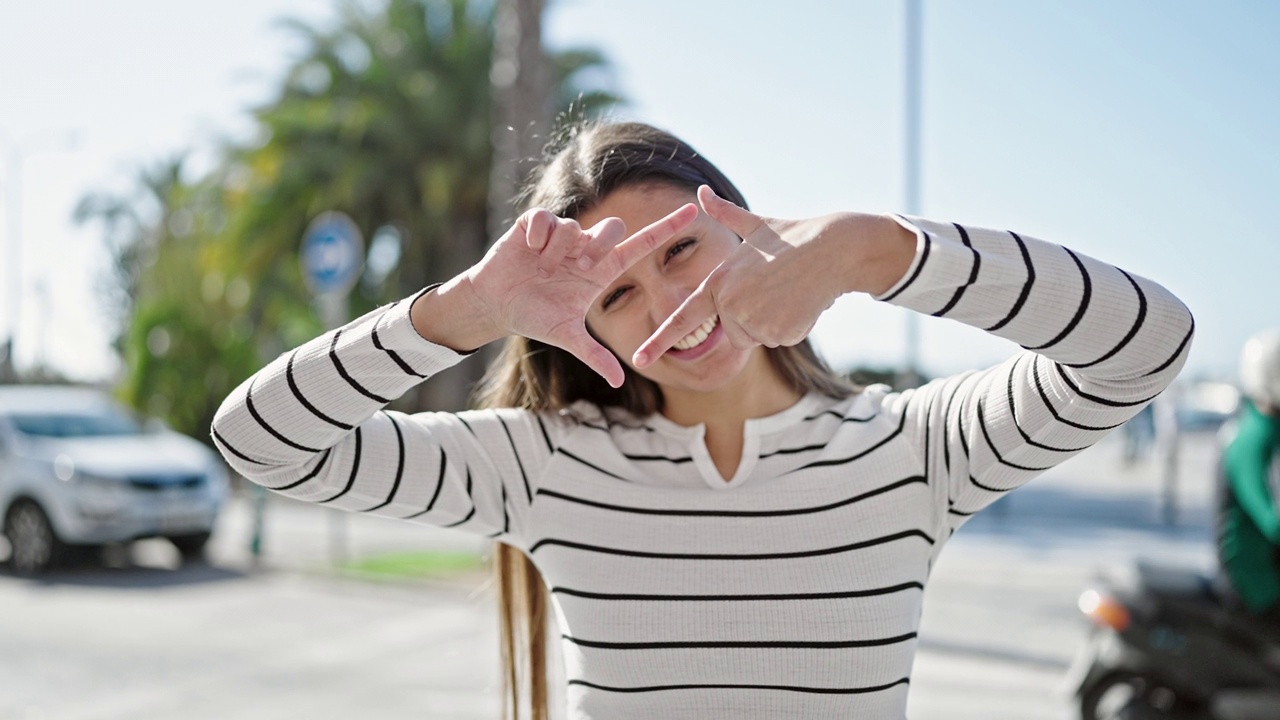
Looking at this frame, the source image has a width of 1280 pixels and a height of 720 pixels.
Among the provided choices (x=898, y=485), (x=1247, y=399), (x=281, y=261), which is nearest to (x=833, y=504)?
(x=898, y=485)

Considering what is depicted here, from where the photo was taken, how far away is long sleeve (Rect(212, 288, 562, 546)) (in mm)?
1544

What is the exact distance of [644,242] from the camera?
1.49 metres

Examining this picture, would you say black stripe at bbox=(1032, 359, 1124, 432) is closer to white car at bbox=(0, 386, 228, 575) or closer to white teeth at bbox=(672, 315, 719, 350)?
white teeth at bbox=(672, 315, 719, 350)

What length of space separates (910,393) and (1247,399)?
99.2 inches

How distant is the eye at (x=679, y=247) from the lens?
5.42 feet

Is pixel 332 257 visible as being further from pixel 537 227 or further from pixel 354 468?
pixel 537 227

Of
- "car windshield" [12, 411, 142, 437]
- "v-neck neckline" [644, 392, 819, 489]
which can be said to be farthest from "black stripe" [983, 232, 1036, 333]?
"car windshield" [12, 411, 142, 437]

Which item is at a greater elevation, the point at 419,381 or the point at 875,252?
the point at 875,252

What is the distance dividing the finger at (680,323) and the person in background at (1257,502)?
9.72ft

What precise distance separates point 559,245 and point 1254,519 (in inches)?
121

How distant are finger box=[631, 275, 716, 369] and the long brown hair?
42 centimetres

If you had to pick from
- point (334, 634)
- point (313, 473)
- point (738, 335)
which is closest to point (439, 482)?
point (313, 473)

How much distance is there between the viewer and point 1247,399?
373cm

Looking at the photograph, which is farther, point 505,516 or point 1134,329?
point 505,516
